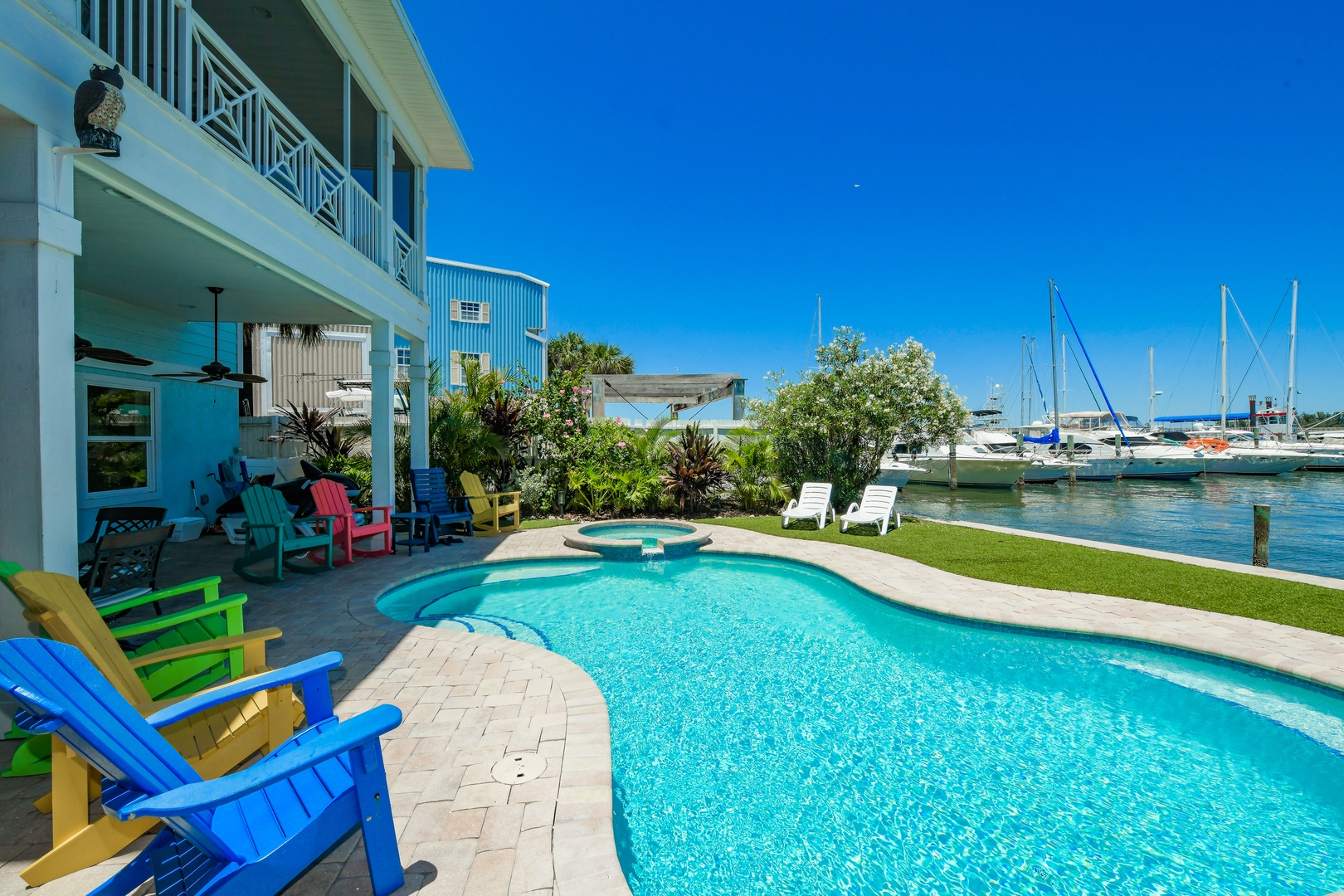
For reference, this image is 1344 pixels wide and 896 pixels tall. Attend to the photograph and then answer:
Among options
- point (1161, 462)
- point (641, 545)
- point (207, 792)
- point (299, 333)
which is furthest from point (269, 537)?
point (1161, 462)

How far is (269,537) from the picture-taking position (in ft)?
22.9

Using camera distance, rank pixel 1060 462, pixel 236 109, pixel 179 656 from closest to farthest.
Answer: pixel 179 656, pixel 236 109, pixel 1060 462

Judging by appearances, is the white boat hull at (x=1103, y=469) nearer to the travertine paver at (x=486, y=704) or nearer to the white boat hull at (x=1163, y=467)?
the white boat hull at (x=1163, y=467)

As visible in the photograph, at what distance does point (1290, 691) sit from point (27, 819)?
25.1 feet

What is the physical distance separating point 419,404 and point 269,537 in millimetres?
3236

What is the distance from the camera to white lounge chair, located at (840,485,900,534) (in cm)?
1074

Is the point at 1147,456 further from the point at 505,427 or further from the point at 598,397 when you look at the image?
the point at 505,427

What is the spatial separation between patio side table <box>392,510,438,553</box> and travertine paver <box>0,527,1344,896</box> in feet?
2.67

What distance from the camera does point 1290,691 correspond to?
4418 millimetres

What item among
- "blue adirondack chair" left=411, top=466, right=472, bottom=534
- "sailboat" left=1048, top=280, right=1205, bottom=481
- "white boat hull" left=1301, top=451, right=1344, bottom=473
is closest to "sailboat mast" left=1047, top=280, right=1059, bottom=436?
"sailboat" left=1048, top=280, right=1205, bottom=481

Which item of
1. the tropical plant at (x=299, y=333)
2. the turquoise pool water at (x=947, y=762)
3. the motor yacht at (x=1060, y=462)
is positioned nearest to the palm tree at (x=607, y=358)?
the tropical plant at (x=299, y=333)

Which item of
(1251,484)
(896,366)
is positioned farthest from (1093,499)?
(896,366)

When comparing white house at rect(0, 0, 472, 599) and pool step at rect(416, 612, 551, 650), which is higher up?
white house at rect(0, 0, 472, 599)

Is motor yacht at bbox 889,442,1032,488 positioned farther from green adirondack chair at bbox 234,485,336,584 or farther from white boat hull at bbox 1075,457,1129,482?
green adirondack chair at bbox 234,485,336,584
